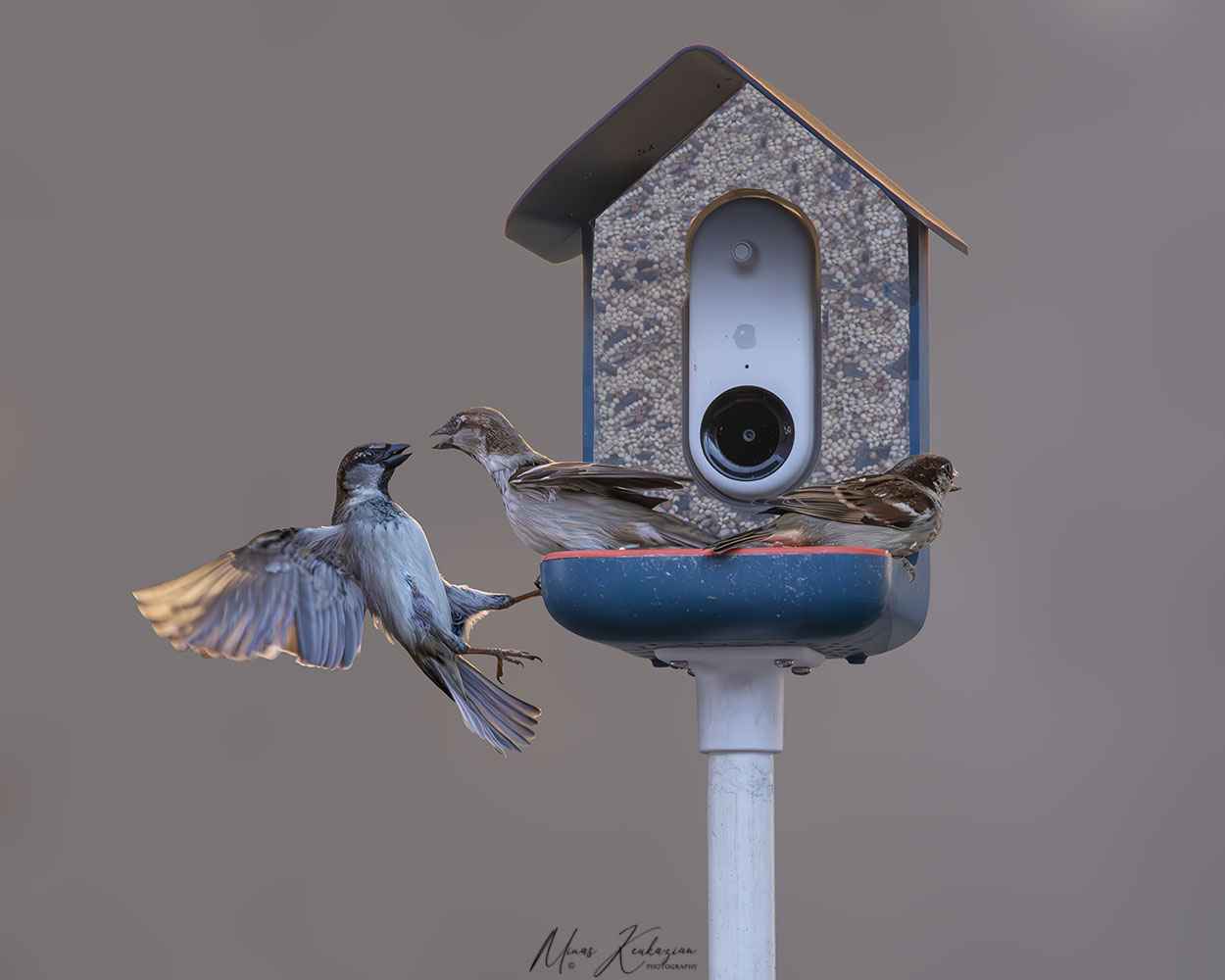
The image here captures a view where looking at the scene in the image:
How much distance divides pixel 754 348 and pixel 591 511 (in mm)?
525

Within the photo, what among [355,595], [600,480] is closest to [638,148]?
[600,480]

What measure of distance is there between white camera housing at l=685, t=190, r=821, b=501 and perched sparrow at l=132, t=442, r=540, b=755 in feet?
1.97

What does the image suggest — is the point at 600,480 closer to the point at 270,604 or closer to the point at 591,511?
the point at 591,511

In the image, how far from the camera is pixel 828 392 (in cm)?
382

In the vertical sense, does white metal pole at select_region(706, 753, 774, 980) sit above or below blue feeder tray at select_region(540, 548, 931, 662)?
below

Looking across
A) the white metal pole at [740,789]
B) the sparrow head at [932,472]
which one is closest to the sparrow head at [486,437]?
the white metal pole at [740,789]

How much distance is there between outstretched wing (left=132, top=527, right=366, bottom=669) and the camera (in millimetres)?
3629

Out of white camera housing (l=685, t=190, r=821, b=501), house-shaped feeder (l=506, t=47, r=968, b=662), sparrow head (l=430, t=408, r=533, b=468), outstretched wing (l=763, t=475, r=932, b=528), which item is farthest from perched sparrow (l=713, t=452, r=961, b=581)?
sparrow head (l=430, t=408, r=533, b=468)

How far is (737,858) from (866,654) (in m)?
0.50

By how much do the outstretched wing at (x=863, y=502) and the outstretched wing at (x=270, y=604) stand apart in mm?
903

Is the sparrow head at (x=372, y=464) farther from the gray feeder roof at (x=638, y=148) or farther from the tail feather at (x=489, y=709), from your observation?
the gray feeder roof at (x=638, y=148)

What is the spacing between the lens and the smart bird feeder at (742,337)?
12.5ft

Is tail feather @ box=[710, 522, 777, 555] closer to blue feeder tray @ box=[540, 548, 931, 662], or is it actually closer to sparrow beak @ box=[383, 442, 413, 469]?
blue feeder tray @ box=[540, 548, 931, 662]

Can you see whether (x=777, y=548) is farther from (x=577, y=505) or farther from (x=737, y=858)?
(x=737, y=858)
